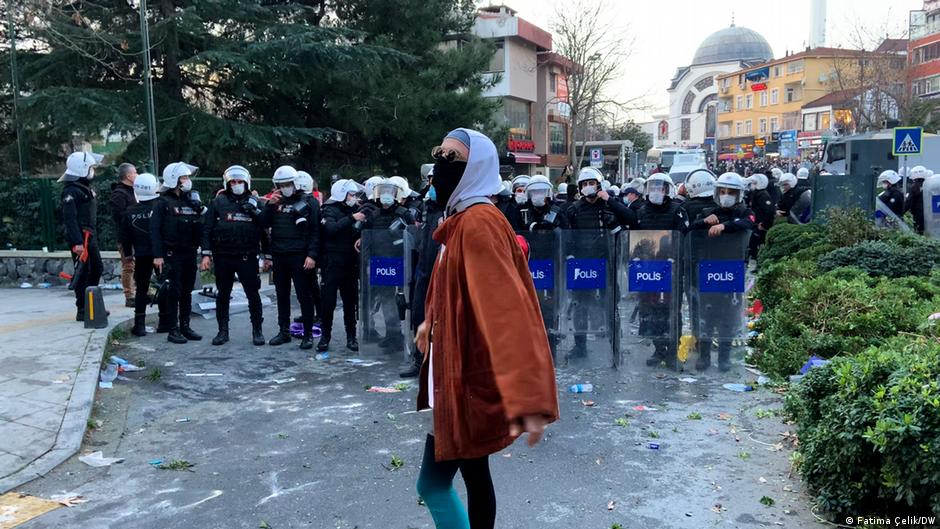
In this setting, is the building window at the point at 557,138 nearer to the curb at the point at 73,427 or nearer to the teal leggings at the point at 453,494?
Result: the curb at the point at 73,427

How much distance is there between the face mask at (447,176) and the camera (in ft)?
9.68

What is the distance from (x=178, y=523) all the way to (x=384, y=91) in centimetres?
1633

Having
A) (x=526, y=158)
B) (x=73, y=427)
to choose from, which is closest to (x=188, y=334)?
(x=73, y=427)

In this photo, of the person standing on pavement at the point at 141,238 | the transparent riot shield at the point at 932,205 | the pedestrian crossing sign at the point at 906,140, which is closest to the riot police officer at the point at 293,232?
the person standing on pavement at the point at 141,238

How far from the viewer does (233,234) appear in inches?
340

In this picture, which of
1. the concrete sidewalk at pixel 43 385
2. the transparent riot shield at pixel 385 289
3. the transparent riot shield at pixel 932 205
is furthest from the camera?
the transparent riot shield at pixel 932 205

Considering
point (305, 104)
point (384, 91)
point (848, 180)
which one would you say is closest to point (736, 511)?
point (848, 180)

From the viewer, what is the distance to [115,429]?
19.4ft

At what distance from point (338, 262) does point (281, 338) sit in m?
1.25

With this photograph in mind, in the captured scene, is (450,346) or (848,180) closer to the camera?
(450,346)

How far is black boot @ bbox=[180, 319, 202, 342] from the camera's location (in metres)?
9.20

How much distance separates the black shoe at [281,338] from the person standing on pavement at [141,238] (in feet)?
5.58

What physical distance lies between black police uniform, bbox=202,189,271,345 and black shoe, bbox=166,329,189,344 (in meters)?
0.43

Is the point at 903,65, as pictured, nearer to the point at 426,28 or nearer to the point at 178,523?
the point at 426,28
